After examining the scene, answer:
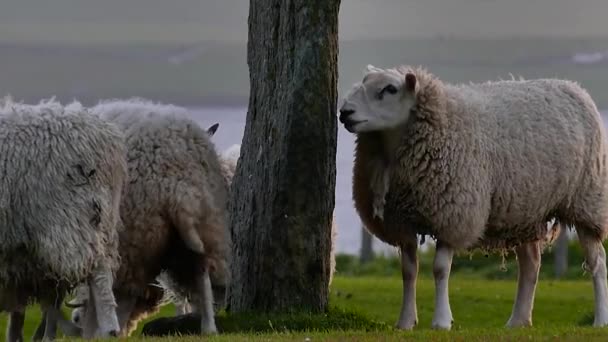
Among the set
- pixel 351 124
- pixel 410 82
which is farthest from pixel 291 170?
pixel 410 82

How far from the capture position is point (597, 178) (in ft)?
50.2

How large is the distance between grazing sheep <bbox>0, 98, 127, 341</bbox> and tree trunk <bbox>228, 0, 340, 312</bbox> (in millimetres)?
1433

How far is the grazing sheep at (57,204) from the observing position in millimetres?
12688

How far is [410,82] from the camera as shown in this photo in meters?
14.3

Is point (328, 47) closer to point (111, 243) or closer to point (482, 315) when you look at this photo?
point (111, 243)

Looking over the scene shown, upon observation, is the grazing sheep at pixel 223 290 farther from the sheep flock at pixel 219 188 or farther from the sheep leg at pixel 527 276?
the sheep leg at pixel 527 276

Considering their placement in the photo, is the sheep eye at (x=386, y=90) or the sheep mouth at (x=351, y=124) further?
the sheep eye at (x=386, y=90)

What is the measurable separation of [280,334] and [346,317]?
1634 millimetres

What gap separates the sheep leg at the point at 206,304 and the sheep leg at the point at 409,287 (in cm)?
182

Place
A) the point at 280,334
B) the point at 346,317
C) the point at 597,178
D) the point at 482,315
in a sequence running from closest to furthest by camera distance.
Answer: the point at 280,334 < the point at 346,317 < the point at 597,178 < the point at 482,315

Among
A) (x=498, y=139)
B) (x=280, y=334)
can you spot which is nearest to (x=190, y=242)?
(x=280, y=334)

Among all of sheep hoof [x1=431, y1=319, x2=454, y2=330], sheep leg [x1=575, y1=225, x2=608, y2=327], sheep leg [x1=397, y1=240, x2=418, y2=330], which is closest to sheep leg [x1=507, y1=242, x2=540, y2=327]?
sheep leg [x1=575, y1=225, x2=608, y2=327]

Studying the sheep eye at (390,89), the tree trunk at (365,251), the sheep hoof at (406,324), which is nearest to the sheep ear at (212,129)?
the sheep eye at (390,89)

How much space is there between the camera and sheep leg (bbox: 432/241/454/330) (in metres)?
14.0
